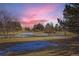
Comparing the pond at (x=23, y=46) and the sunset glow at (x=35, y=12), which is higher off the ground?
the sunset glow at (x=35, y=12)

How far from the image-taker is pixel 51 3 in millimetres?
1479

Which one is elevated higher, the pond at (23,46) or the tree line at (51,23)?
the tree line at (51,23)

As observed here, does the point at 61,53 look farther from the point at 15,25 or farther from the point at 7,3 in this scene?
the point at 7,3

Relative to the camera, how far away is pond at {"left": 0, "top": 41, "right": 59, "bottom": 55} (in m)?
1.45

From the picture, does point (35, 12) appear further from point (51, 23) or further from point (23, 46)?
point (23, 46)

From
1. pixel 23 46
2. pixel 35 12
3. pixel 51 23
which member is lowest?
pixel 23 46

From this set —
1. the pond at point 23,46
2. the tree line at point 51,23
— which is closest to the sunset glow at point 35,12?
the tree line at point 51,23

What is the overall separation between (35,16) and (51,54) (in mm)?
451

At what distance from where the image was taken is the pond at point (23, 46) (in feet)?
4.76

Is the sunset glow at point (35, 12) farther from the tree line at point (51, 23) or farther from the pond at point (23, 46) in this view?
the pond at point (23, 46)

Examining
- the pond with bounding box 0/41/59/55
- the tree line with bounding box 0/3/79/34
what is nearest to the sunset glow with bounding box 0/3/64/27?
the tree line with bounding box 0/3/79/34

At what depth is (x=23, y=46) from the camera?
1459 mm

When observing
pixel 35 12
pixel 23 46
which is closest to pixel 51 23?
pixel 35 12

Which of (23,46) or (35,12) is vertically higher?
(35,12)
